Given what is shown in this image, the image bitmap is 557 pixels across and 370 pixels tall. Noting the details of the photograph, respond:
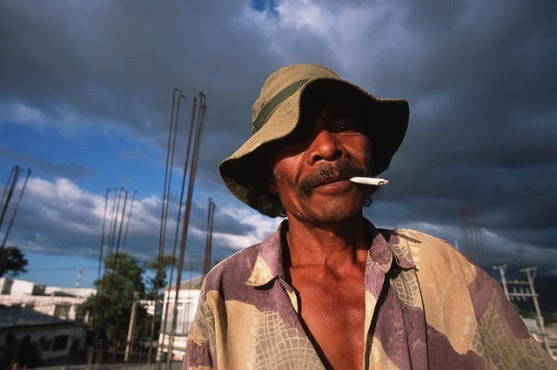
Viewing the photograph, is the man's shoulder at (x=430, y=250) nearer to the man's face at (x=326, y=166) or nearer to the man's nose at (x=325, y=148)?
the man's face at (x=326, y=166)

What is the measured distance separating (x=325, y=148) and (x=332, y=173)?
121 mm

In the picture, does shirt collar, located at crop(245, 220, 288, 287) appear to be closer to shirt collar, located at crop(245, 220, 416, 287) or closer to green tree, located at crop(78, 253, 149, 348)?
shirt collar, located at crop(245, 220, 416, 287)

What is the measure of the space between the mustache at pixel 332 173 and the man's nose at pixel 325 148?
46 mm

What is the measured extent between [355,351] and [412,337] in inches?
9.5

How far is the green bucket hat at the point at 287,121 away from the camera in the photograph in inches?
58.9

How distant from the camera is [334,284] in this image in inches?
63.7

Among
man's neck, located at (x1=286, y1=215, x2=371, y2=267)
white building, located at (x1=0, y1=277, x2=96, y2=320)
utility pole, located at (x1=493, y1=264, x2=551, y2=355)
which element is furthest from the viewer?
white building, located at (x1=0, y1=277, x2=96, y2=320)

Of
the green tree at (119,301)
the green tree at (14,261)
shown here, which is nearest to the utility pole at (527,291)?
the green tree at (119,301)

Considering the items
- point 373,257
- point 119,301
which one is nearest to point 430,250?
point 373,257

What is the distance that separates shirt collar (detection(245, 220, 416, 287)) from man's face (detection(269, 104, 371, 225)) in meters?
0.21

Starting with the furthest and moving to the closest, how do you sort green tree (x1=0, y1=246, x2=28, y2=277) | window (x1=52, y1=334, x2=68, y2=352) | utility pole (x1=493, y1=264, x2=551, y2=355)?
1. green tree (x1=0, y1=246, x2=28, y2=277)
2. window (x1=52, y1=334, x2=68, y2=352)
3. utility pole (x1=493, y1=264, x2=551, y2=355)

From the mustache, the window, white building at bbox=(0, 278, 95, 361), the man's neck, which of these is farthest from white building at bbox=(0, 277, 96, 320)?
the mustache

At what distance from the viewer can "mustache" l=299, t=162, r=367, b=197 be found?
146cm

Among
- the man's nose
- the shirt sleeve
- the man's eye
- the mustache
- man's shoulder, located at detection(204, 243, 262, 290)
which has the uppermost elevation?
the man's eye
